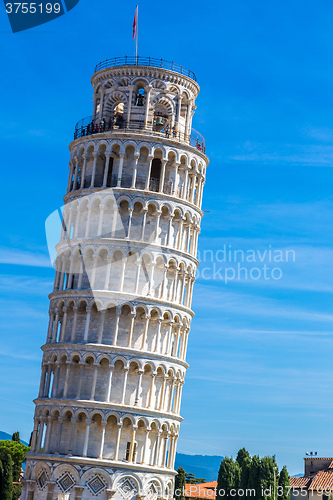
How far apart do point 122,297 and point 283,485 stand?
3216 cm

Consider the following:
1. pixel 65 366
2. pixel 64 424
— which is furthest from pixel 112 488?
pixel 65 366

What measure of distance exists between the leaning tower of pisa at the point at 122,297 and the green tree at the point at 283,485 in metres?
20.4

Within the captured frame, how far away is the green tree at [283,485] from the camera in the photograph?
86.3 metres

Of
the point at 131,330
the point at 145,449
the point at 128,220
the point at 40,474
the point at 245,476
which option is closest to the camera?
the point at 145,449

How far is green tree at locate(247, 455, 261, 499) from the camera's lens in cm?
8781

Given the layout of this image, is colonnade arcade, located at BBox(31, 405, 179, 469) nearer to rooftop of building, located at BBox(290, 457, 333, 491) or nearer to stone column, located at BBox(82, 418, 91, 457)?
stone column, located at BBox(82, 418, 91, 457)

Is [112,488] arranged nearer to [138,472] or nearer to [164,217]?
[138,472]

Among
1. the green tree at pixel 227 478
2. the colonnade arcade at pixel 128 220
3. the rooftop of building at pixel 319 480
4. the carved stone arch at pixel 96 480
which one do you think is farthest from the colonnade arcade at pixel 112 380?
the rooftop of building at pixel 319 480

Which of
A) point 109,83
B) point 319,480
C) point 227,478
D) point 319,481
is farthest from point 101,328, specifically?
point 319,480

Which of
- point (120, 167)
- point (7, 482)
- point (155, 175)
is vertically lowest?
point (7, 482)

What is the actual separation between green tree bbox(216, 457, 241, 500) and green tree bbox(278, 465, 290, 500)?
7824mm

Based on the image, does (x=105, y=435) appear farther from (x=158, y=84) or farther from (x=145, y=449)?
Result: (x=158, y=84)

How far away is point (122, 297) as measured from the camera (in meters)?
69.9

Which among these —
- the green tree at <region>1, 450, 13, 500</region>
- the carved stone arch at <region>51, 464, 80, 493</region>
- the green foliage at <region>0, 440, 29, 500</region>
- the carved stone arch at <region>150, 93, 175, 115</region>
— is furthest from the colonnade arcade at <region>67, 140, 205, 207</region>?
the green foliage at <region>0, 440, 29, 500</region>
